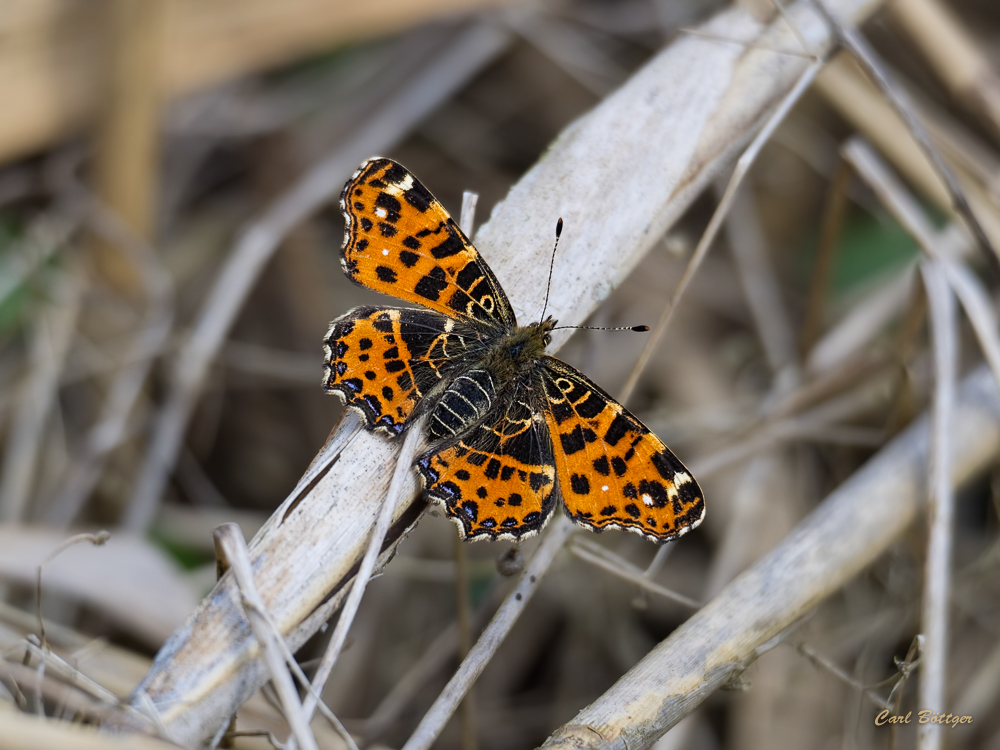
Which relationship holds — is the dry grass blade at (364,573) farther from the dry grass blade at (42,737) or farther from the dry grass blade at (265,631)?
the dry grass blade at (42,737)

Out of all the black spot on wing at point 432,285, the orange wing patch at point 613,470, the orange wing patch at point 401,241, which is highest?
the orange wing patch at point 401,241

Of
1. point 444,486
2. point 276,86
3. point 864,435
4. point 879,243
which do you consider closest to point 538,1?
point 276,86

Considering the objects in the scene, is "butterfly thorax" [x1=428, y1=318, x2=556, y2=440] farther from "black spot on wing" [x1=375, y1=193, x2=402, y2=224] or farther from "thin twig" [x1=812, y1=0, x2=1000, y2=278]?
"thin twig" [x1=812, y1=0, x2=1000, y2=278]

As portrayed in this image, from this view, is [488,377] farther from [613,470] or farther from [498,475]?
[613,470]

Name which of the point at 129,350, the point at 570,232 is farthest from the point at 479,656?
the point at 129,350

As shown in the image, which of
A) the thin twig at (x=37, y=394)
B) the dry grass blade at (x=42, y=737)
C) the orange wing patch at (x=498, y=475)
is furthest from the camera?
the thin twig at (x=37, y=394)

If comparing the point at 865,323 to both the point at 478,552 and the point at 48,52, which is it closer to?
Result: the point at 478,552

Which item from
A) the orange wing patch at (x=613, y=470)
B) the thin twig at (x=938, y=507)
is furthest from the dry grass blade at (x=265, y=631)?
the thin twig at (x=938, y=507)
